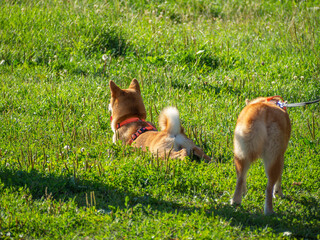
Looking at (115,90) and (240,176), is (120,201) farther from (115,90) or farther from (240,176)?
(115,90)

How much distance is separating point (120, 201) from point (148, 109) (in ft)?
9.44

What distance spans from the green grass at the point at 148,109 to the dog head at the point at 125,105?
A: 0.24m

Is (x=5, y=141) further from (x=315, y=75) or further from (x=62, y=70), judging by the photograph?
(x=315, y=75)

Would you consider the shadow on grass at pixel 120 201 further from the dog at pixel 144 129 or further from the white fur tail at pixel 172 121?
the white fur tail at pixel 172 121

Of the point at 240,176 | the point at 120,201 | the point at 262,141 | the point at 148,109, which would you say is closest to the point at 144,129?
the point at 148,109

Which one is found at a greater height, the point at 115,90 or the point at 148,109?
the point at 115,90

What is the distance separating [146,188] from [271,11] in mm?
8095

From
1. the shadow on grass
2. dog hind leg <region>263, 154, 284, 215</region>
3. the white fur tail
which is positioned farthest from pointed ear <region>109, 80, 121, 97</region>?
dog hind leg <region>263, 154, 284, 215</region>

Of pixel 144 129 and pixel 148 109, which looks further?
pixel 148 109

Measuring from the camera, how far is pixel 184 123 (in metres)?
6.79

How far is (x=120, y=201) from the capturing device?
15.2ft

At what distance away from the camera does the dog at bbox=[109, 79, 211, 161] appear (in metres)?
5.75

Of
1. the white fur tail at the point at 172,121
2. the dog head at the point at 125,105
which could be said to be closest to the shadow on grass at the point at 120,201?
the white fur tail at the point at 172,121

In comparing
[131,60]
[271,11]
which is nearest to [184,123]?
[131,60]
